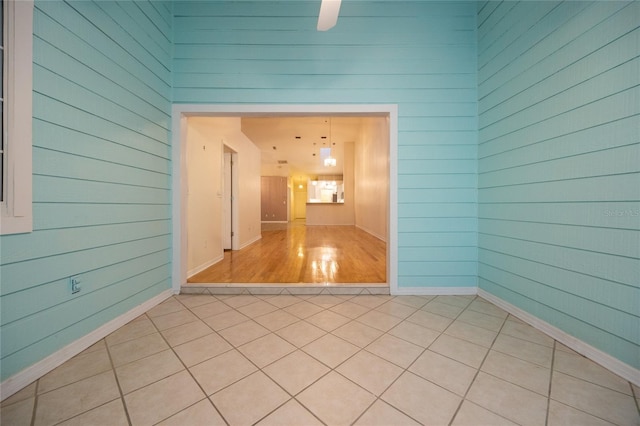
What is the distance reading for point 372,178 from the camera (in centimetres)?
696

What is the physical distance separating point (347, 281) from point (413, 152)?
1669mm

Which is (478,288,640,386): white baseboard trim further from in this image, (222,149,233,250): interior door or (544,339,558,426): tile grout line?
(222,149,233,250): interior door

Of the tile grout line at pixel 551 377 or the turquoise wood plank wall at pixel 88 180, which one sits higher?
the turquoise wood plank wall at pixel 88 180

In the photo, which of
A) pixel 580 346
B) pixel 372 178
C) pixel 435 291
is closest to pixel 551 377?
pixel 580 346

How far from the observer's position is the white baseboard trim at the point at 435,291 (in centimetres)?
260

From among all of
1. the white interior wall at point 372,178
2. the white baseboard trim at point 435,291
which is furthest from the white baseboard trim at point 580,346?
the white interior wall at point 372,178

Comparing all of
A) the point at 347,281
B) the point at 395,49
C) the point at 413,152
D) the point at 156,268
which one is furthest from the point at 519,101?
the point at 156,268

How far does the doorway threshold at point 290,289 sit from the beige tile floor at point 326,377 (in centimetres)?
52

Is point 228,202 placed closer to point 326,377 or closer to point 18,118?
point 18,118

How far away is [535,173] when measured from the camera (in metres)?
1.92

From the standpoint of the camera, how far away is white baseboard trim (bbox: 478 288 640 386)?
1.34 meters

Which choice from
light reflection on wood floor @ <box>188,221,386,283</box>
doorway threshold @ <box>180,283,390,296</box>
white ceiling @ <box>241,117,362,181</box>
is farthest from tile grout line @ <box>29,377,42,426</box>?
white ceiling @ <box>241,117,362,181</box>

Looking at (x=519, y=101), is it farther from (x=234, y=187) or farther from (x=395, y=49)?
(x=234, y=187)

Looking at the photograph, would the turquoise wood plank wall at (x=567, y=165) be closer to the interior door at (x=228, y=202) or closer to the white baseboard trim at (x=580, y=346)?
the white baseboard trim at (x=580, y=346)
